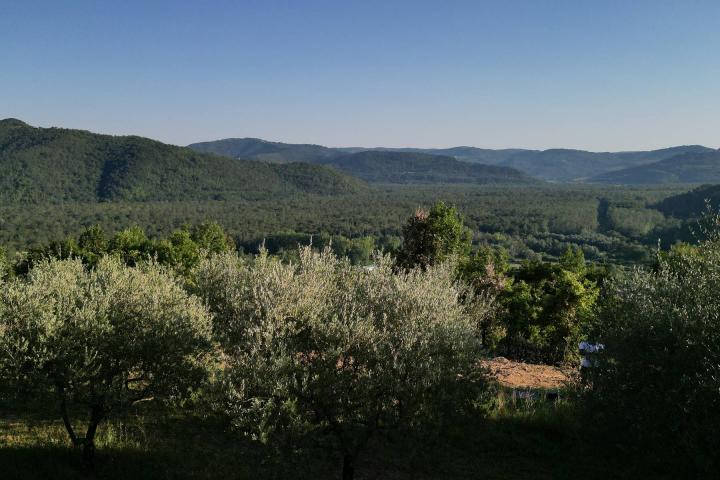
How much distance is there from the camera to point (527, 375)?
28.5 metres

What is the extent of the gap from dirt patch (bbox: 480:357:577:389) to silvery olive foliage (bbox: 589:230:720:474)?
11378 mm

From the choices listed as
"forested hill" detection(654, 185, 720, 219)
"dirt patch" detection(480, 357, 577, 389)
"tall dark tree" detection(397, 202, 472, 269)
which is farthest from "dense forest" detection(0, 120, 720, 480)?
"forested hill" detection(654, 185, 720, 219)

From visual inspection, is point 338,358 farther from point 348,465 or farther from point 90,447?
point 90,447

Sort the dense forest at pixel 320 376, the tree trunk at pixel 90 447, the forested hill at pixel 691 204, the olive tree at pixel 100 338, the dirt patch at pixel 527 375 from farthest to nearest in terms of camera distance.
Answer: the forested hill at pixel 691 204, the dirt patch at pixel 527 375, the tree trunk at pixel 90 447, the olive tree at pixel 100 338, the dense forest at pixel 320 376

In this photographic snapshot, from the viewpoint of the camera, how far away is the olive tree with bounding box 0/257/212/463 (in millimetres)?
12688

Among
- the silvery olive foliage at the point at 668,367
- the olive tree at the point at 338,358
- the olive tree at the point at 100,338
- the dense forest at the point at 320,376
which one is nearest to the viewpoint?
the silvery olive foliage at the point at 668,367

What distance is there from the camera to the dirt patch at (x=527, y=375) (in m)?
26.4

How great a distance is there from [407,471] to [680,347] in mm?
9393

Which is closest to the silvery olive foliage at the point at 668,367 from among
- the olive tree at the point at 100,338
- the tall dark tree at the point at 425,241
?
the olive tree at the point at 100,338

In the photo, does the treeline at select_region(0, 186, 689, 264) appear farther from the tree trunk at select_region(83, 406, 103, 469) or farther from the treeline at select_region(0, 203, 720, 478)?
the treeline at select_region(0, 203, 720, 478)

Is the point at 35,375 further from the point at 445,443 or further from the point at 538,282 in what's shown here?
the point at 538,282

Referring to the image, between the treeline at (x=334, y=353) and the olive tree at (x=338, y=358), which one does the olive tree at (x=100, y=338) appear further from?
the olive tree at (x=338, y=358)

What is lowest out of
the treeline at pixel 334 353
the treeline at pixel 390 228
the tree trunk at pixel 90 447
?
the treeline at pixel 390 228

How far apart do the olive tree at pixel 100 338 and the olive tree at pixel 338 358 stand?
1322mm
